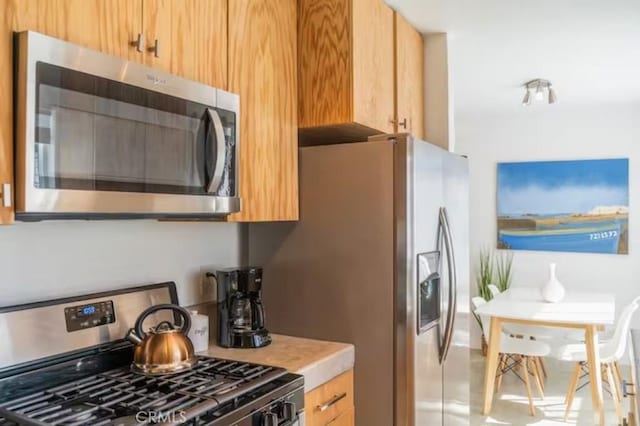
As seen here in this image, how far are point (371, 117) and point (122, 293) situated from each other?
1.20 meters

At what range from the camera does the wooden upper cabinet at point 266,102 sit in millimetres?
1816

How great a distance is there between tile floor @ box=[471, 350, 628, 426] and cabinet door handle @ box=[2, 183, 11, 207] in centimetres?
322

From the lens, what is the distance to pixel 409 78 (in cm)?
265

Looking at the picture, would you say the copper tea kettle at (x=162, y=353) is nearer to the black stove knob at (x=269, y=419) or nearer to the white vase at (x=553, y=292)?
the black stove knob at (x=269, y=419)

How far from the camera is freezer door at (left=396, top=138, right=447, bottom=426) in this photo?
1960 mm

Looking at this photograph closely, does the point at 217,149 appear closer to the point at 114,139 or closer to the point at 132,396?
the point at 114,139

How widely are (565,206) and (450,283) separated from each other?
3.03m

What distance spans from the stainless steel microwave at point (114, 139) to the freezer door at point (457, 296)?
3.63ft

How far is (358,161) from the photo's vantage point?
2057 millimetres

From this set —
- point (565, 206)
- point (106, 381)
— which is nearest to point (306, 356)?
point (106, 381)

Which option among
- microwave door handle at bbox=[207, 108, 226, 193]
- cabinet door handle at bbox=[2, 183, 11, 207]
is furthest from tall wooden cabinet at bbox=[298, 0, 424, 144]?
cabinet door handle at bbox=[2, 183, 11, 207]

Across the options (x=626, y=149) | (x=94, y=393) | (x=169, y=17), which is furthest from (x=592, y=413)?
(x=169, y=17)

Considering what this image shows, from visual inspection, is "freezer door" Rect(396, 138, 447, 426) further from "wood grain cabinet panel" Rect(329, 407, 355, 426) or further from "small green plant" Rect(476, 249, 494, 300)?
"small green plant" Rect(476, 249, 494, 300)

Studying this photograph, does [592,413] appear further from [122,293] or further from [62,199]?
[62,199]
